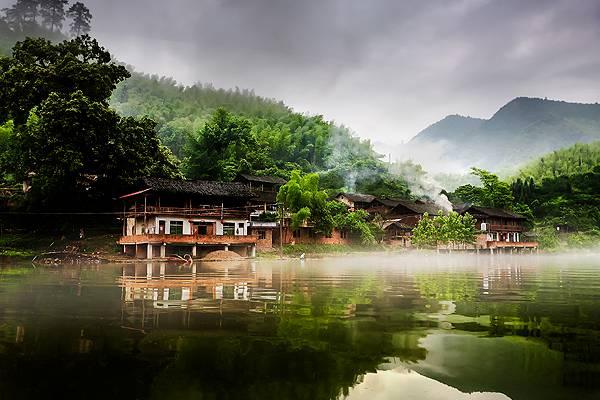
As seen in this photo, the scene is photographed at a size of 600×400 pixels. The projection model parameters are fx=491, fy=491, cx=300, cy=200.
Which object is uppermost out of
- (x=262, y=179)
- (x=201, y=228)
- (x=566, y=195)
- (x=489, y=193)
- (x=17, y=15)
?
(x=17, y=15)

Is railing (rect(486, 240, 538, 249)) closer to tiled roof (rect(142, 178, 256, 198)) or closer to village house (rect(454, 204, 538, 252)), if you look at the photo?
village house (rect(454, 204, 538, 252))

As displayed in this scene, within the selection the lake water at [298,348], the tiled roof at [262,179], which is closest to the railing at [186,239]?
the tiled roof at [262,179]

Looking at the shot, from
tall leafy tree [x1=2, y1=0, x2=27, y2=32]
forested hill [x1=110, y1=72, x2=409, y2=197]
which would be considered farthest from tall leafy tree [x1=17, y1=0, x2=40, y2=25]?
forested hill [x1=110, y1=72, x2=409, y2=197]

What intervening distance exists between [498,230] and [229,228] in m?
48.2

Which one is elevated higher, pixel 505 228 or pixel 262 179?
pixel 262 179

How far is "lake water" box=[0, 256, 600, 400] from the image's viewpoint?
18.2ft

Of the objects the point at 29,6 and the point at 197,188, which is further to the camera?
the point at 29,6

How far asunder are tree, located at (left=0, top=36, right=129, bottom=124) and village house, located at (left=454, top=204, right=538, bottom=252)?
52.7 metres

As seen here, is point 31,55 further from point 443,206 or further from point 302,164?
point 443,206

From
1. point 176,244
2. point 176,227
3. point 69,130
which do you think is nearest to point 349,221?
point 176,227

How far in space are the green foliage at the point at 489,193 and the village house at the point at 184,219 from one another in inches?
2300

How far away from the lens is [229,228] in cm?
4472

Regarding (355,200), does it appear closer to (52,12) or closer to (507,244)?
(507,244)

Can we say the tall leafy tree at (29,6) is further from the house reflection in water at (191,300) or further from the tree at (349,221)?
the house reflection in water at (191,300)
